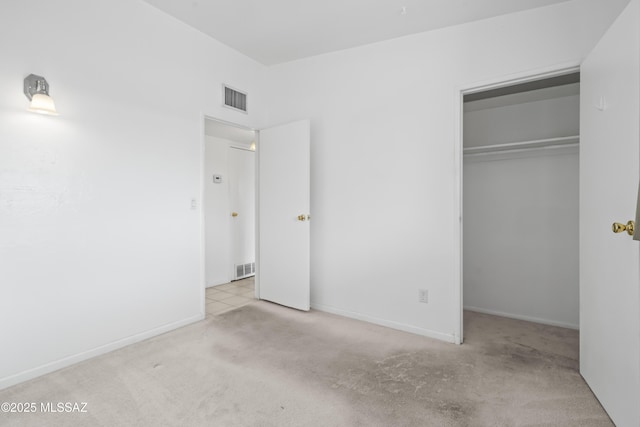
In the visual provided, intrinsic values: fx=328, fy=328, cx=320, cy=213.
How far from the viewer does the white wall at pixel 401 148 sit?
248 cm

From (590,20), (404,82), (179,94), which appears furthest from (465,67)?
(179,94)

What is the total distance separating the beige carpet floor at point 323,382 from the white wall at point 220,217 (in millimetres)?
1802

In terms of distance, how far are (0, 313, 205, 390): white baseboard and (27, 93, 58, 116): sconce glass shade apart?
1.63 m

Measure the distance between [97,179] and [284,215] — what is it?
1727 mm

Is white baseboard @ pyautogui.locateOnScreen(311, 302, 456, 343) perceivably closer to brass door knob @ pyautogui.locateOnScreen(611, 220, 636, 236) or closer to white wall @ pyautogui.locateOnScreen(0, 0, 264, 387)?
white wall @ pyautogui.locateOnScreen(0, 0, 264, 387)

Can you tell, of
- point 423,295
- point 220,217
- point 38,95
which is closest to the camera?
point 38,95

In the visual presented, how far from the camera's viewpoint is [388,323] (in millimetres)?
3021

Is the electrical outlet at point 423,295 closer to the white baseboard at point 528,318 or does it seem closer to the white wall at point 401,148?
the white wall at point 401,148

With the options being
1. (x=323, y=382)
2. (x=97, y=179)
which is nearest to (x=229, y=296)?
(x=97, y=179)

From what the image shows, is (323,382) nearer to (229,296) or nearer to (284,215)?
(284,215)

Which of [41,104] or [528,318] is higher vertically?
[41,104]

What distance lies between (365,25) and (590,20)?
1.60 metres

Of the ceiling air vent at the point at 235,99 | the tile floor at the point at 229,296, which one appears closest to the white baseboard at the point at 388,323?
the tile floor at the point at 229,296

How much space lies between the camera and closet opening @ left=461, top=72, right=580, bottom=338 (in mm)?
3066
